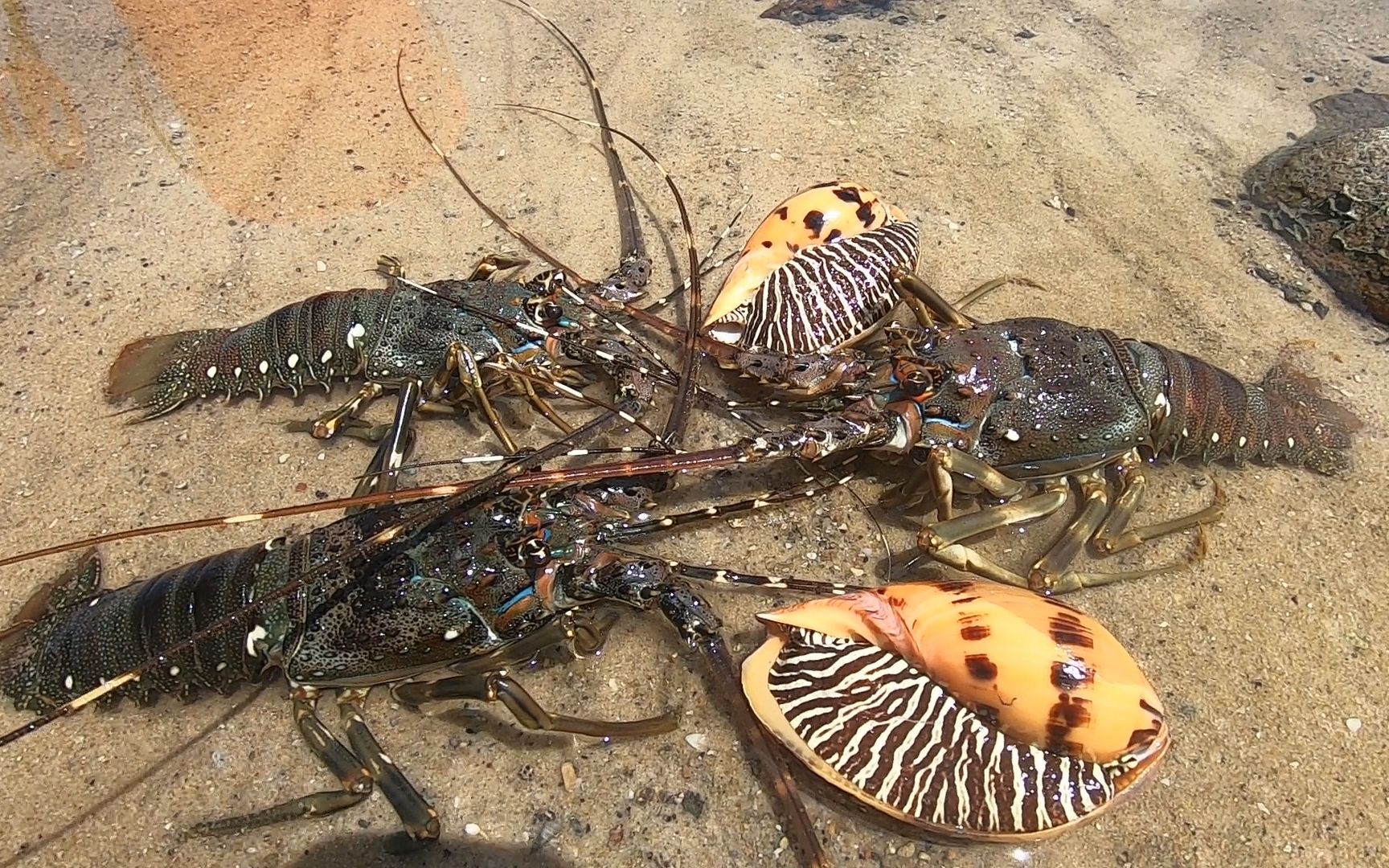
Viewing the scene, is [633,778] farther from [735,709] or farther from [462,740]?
[462,740]

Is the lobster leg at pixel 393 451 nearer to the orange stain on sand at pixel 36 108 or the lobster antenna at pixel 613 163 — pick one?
the lobster antenna at pixel 613 163

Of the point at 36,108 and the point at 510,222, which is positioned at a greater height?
the point at 36,108

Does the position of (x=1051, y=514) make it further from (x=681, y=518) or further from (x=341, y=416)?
(x=341, y=416)

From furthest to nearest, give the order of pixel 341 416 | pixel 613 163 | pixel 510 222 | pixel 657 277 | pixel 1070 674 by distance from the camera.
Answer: pixel 613 163 < pixel 510 222 < pixel 657 277 < pixel 341 416 < pixel 1070 674

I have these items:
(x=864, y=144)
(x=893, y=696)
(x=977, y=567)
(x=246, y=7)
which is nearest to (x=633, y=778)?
(x=893, y=696)

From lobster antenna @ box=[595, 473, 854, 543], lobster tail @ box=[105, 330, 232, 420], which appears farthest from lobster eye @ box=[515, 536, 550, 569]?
lobster tail @ box=[105, 330, 232, 420]

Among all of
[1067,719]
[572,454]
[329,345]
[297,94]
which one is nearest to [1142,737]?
[1067,719]
